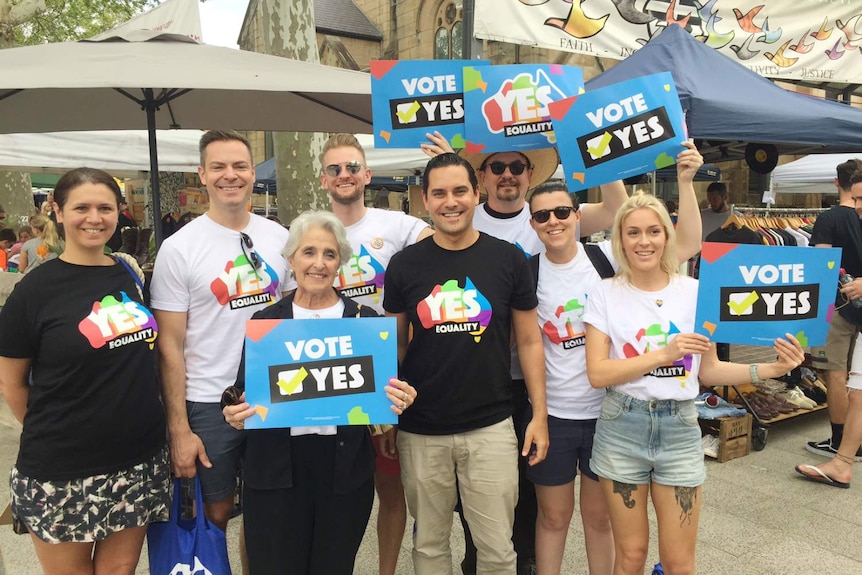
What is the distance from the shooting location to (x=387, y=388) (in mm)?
2137

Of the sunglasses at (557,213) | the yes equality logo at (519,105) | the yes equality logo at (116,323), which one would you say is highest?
the yes equality logo at (519,105)

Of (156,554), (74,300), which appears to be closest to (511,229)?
(74,300)

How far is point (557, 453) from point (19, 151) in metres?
7.16

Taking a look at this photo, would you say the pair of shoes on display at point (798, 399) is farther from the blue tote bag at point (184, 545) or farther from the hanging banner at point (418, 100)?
the blue tote bag at point (184, 545)

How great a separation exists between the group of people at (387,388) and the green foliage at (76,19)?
20.4 meters

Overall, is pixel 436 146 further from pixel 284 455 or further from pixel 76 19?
pixel 76 19

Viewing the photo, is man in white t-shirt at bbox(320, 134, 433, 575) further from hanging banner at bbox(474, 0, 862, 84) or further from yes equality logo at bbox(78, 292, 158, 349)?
hanging banner at bbox(474, 0, 862, 84)

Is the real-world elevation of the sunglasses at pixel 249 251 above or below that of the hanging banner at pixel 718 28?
below

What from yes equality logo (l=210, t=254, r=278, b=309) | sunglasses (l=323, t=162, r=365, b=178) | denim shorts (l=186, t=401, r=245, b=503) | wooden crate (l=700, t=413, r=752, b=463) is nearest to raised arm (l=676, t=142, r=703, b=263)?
sunglasses (l=323, t=162, r=365, b=178)

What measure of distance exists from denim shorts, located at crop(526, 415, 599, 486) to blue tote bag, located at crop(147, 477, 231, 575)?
1.38 m

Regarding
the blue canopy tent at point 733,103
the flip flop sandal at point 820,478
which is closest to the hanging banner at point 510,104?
the blue canopy tent at point 733,103

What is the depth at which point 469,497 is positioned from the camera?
8.09ft

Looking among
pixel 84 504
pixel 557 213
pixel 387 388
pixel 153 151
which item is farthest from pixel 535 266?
pixel 153 151

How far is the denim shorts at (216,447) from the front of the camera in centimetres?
244
